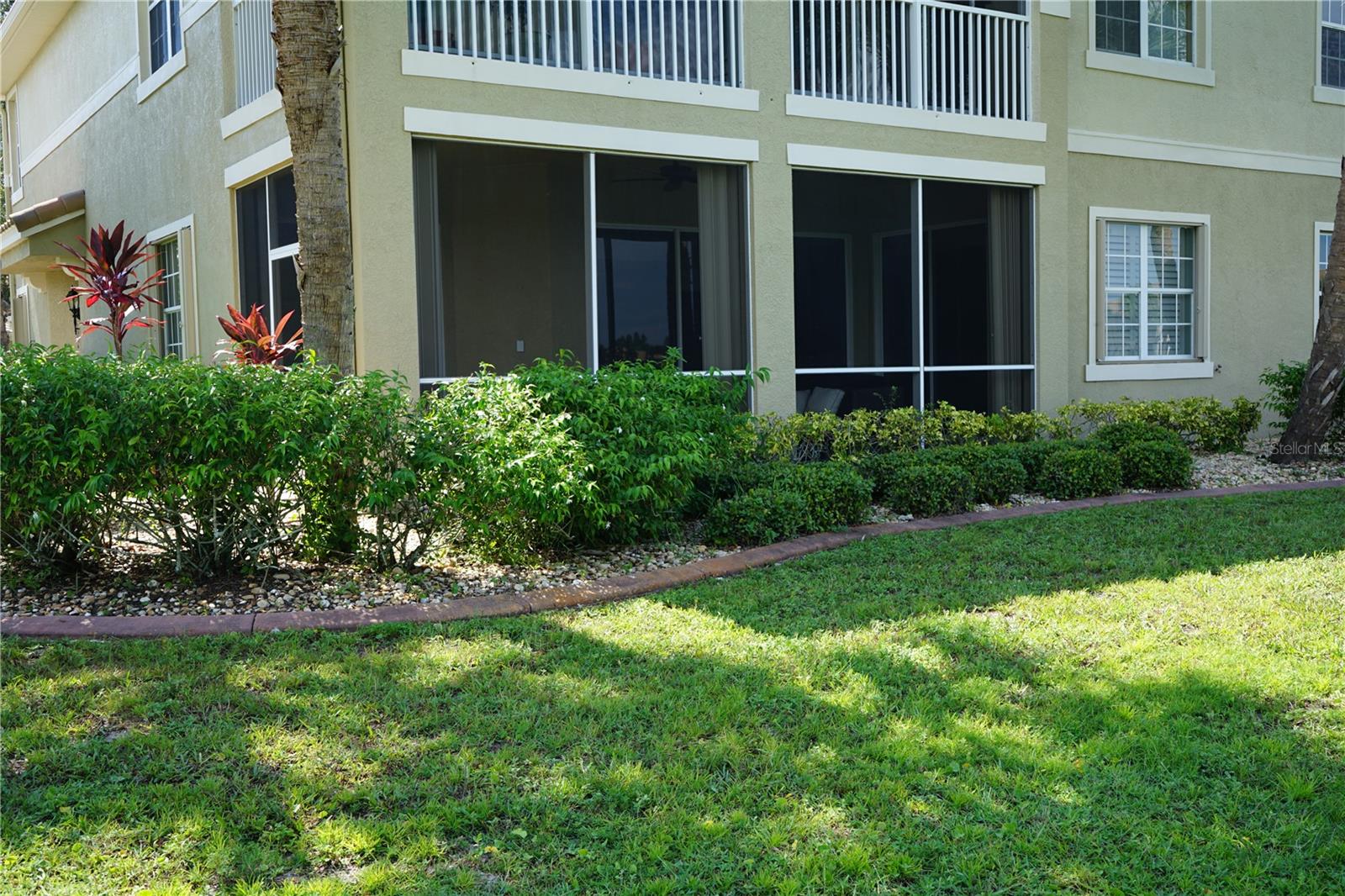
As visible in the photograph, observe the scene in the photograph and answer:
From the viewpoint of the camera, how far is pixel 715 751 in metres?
3.81

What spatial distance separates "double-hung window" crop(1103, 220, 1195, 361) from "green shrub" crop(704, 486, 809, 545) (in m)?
6.40

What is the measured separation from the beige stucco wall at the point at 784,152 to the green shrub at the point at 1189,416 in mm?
380

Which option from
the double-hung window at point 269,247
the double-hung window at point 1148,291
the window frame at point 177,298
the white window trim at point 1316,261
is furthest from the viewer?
the white window trim at point 1316,261

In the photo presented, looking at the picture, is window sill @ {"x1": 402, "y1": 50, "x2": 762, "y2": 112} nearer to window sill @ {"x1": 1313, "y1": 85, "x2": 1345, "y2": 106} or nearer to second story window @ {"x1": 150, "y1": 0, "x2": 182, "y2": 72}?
second story window @ {"x1": 150, "y1": 0, "x2": 182, "y2": 72}

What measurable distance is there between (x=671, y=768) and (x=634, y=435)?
3237 mm

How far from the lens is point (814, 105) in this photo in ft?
32.6

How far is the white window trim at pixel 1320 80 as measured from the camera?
13.8 m

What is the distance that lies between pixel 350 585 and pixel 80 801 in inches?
105

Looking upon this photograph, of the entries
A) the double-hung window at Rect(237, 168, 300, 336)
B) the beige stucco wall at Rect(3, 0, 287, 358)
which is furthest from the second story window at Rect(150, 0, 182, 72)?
the double-hung window at Rect(237, 168, 300, 336)

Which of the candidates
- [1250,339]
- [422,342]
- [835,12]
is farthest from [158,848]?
[1250,339]

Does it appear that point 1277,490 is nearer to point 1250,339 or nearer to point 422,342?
point 1250,339

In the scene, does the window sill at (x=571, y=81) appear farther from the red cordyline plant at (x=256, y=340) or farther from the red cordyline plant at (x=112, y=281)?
the red cordyline plant at (x=112, y=281)

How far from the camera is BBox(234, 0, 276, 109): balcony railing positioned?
9547 millimetres

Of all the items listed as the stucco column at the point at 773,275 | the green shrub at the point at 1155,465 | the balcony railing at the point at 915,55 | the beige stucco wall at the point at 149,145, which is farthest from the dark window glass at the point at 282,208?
the green shrub at the point at 1155,465
